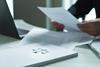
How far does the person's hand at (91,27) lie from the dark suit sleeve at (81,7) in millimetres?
682

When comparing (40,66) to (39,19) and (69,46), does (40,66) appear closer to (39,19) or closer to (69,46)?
(69,46)

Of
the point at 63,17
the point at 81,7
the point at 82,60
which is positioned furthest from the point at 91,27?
the point at 81,7

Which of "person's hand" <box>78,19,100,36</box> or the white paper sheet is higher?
the white paper sheet

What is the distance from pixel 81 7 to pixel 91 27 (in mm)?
804

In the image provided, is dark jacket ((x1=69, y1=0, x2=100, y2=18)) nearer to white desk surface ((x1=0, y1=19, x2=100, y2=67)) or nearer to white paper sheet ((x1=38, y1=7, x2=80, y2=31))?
white paper sheet ((x1=38, y1=7, x2=80, y2=31))

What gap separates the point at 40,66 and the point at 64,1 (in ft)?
8.24

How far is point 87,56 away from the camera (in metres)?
0.72

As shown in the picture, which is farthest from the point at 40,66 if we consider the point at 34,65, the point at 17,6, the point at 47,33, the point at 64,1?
the point at 64,1

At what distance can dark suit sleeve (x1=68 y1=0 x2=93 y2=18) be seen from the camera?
1.66 m

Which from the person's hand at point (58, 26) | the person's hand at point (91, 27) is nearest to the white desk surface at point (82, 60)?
the person's hand at point (91, 27)

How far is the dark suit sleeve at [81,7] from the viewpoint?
5.46 ft

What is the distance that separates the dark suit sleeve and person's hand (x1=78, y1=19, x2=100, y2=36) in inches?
26.8

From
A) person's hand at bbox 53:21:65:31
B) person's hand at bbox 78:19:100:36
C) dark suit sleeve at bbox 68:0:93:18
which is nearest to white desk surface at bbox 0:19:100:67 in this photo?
person's hand at bbox 78:19:100:36

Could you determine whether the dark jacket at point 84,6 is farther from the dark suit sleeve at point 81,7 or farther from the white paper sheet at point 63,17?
the white paper sheet at point 63,17
